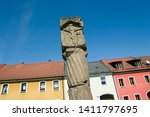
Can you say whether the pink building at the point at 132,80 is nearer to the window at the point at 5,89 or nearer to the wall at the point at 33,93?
the wall at the point at 33,93

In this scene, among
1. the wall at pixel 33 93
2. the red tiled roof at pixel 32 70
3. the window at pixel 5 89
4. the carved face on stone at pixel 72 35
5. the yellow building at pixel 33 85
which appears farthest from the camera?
the red tiled roof at pixel 32 70

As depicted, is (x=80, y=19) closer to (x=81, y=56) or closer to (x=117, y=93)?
(x=81, y=56)

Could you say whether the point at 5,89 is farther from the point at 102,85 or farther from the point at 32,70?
the point at 102,85

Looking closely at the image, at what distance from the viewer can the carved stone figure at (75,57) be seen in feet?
8.16

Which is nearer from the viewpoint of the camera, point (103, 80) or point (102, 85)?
point (102, 85)

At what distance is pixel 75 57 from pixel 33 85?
21.2 m

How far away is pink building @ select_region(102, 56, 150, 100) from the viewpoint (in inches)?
886

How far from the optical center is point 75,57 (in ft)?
8.99

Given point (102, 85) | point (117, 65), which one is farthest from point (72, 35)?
point (117, 65)

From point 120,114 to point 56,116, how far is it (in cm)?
74

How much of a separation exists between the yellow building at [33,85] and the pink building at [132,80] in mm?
8156

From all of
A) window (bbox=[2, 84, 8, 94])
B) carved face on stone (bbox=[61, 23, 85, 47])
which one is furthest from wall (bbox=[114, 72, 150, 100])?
carved face on stone (bbox=[61, 23, 85, 47])

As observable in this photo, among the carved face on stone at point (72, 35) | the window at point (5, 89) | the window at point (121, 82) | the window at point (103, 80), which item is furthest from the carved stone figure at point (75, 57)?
the window at point (5, 89)

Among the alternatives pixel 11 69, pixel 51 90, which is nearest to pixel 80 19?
pixel 51 90
